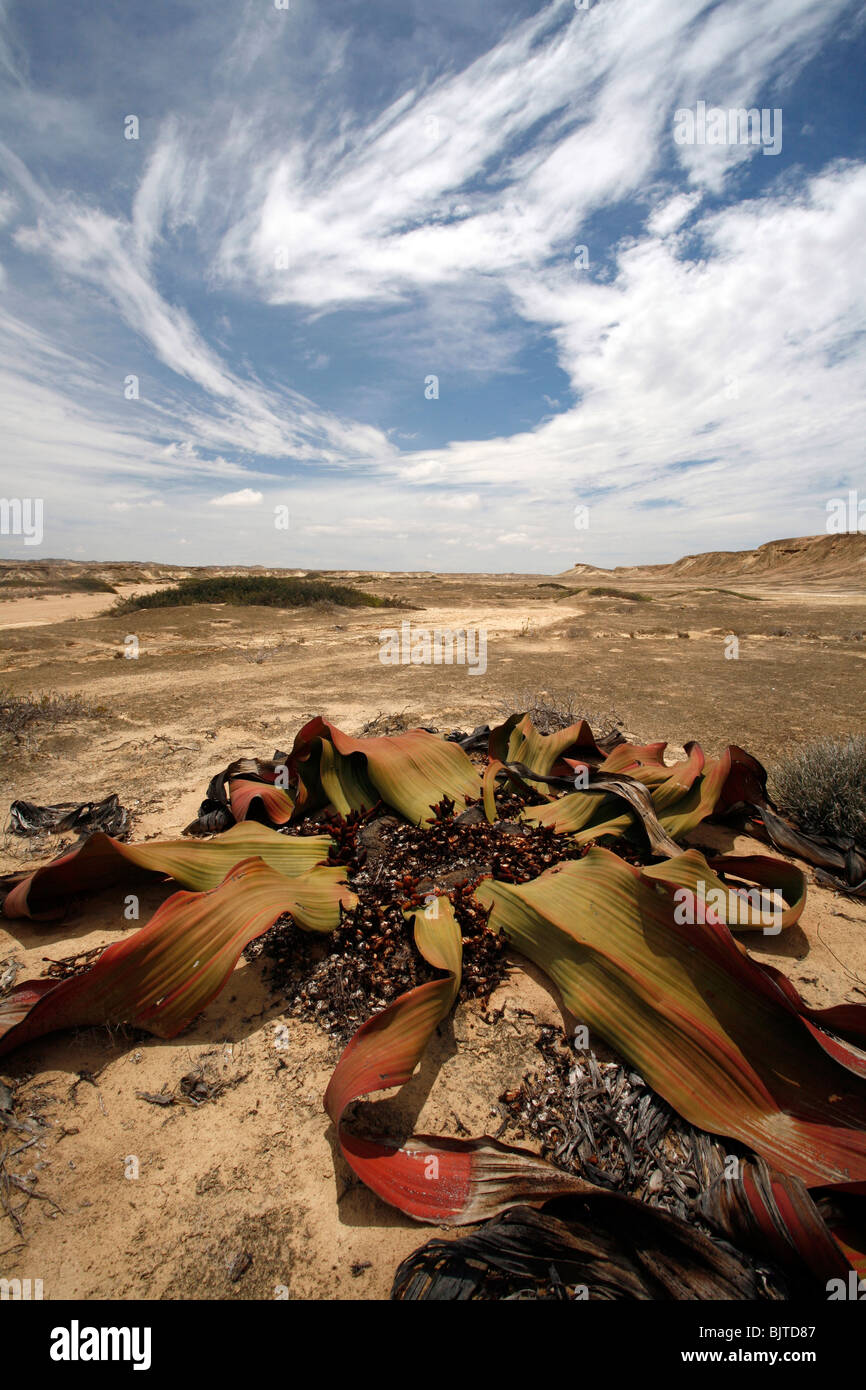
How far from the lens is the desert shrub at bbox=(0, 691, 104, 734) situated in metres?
5.05

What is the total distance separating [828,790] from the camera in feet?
10.6

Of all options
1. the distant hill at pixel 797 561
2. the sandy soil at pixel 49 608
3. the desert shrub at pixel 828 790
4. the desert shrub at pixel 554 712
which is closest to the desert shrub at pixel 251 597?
the sandy soil at pixel 49 608

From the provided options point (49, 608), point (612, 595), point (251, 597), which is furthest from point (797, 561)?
point (49, 608)

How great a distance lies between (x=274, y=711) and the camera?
235 inches

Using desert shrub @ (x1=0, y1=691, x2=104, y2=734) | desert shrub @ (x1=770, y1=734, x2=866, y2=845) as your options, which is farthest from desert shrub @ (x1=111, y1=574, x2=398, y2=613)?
desert shrub @ (x1=770, y1=734, x2=866, y2=845)

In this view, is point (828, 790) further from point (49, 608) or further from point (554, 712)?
point (49, 608)

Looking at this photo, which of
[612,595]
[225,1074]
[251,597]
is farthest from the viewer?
[612,595]

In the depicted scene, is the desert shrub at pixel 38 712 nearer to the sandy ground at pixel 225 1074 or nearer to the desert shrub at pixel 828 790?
the sandy ground at pixel 225 1074

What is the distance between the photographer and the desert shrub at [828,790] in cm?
308

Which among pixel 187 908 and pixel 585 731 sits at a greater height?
pixel 585 731

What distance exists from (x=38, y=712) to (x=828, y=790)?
6.53 m
